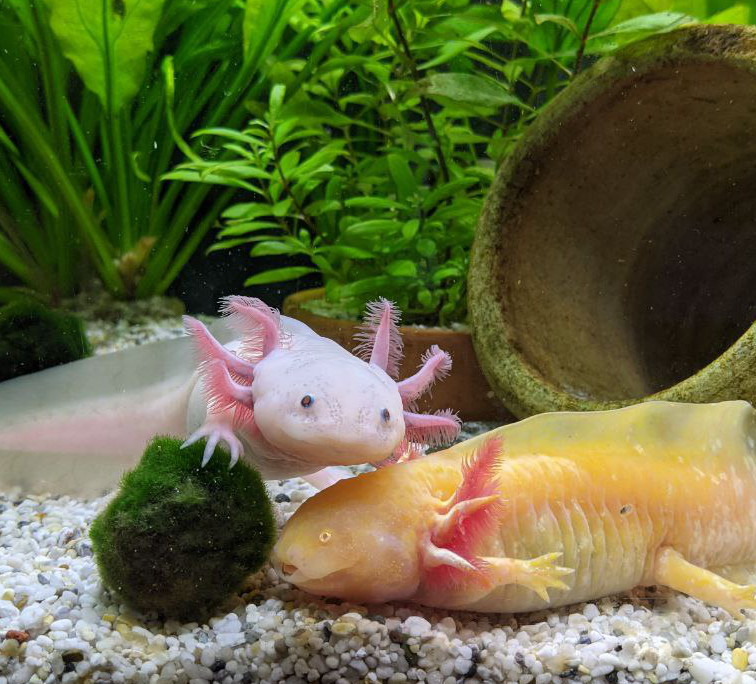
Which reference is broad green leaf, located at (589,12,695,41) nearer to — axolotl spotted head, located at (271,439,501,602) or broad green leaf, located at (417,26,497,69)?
broad green leaf, located at (417,26,497,69)

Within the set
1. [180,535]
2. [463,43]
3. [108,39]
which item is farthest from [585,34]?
[180,535]

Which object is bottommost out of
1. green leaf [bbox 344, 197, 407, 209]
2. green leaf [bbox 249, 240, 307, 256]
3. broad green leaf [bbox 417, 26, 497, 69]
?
green leaf [bbox 249, 240, 307, 256]

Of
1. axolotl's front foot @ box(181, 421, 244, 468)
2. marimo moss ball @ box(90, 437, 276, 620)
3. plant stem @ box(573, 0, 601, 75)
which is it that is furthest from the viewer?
plant stem @ box(573, 0, 601, 75)

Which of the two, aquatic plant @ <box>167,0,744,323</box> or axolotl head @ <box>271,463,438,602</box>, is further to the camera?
aquatic plant @ <box>167,0,744,323</box>

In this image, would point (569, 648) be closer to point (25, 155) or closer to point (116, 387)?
point (116, 387)

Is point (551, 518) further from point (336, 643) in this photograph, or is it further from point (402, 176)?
point (402, 176)

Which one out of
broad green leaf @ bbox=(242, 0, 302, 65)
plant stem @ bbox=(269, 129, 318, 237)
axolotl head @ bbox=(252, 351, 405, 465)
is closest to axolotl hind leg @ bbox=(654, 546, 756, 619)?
axolotl head @ bbox=(252, 351, 405, 465)
